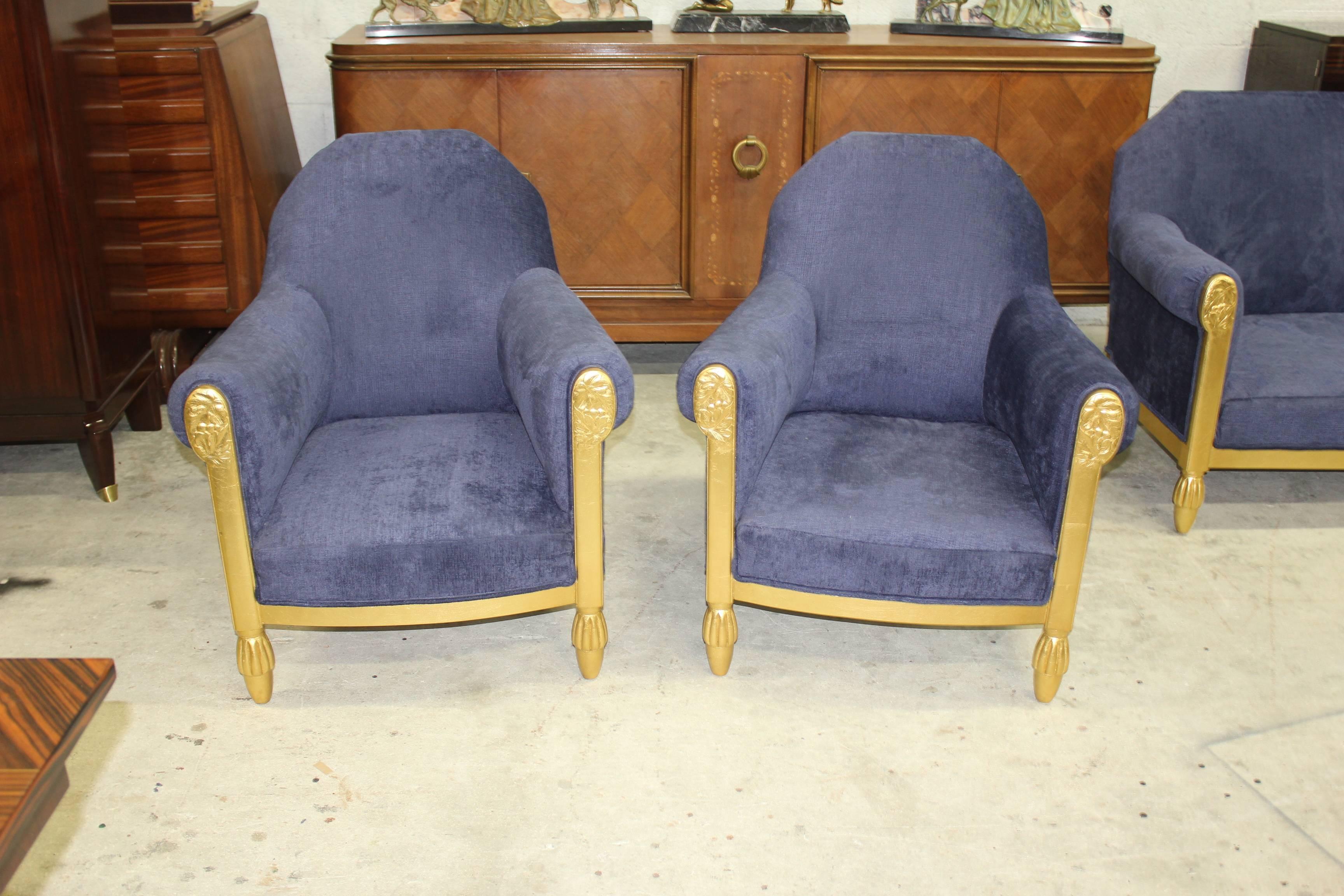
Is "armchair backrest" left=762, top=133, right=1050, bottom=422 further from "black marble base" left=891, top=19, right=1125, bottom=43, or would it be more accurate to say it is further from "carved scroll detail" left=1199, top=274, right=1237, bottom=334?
"black marble base" left=891, top=19, right=1125, bottom=43

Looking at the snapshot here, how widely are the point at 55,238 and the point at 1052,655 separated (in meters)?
2.45

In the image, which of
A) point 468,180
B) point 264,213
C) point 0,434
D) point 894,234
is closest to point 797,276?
point 894,234

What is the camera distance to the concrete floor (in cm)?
190

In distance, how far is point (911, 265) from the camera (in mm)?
2600

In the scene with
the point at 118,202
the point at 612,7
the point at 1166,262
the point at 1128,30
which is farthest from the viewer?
the point at 1128,30

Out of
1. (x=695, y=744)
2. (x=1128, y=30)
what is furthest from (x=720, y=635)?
(x=1128, y=30)

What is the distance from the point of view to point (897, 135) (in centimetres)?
265

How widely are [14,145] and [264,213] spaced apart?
2.81 ft

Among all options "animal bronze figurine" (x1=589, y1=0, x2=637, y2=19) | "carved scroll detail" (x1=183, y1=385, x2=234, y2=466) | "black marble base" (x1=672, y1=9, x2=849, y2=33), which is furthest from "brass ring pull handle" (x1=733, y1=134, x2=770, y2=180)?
"carved scroll detail" (x1=183, y1=385, x2=234, y2=466)

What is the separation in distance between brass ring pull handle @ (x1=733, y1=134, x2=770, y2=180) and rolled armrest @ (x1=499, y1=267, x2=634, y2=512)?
1260 mm

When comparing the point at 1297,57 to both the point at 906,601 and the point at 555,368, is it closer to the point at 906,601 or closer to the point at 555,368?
the point at 906,601

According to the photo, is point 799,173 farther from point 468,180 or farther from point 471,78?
point 471,78

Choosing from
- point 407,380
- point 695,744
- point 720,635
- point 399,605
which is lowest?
point 695,744

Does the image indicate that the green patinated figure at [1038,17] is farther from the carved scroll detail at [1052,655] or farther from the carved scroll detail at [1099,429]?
the carved scroll detail at [1052,655]
